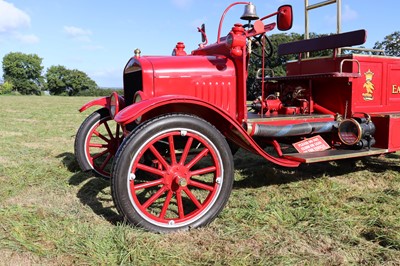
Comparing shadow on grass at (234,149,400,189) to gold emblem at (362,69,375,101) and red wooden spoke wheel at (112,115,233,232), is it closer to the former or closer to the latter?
gold emblem at (362,69,375,101)

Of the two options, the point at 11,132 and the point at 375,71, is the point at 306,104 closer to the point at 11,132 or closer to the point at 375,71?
the point at 375,71

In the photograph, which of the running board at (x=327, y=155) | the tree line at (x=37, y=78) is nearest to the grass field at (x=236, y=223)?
the running board at (x=327, y=155)

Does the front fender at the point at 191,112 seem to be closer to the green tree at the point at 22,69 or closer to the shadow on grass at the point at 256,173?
the shadow on grass at the point at 256,173

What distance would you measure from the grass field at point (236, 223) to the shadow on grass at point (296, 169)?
0.08ft

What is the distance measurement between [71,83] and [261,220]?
204 ft

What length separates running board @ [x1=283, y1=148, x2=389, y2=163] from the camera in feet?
11.5

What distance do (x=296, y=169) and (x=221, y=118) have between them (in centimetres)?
198

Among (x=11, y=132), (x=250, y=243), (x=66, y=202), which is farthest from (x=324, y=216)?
(x=11, y=132)

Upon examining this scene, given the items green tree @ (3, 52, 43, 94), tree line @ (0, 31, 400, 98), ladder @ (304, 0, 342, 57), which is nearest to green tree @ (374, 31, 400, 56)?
ladder @ (304, 0, 342, 57)

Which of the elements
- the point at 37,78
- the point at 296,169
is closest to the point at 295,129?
the point at 296,169

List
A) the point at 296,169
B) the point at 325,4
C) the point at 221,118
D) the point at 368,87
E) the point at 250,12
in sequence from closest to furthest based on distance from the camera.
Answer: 1. the point at 221,118
2. the point at 250,12
3. the point at 368,87
4. the point at 296,169
5. the point at 325,4

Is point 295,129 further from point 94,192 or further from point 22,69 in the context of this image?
point 22,69

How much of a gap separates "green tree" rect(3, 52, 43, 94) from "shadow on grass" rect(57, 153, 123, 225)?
66035 millimetres

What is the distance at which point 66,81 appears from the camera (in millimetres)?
60938
